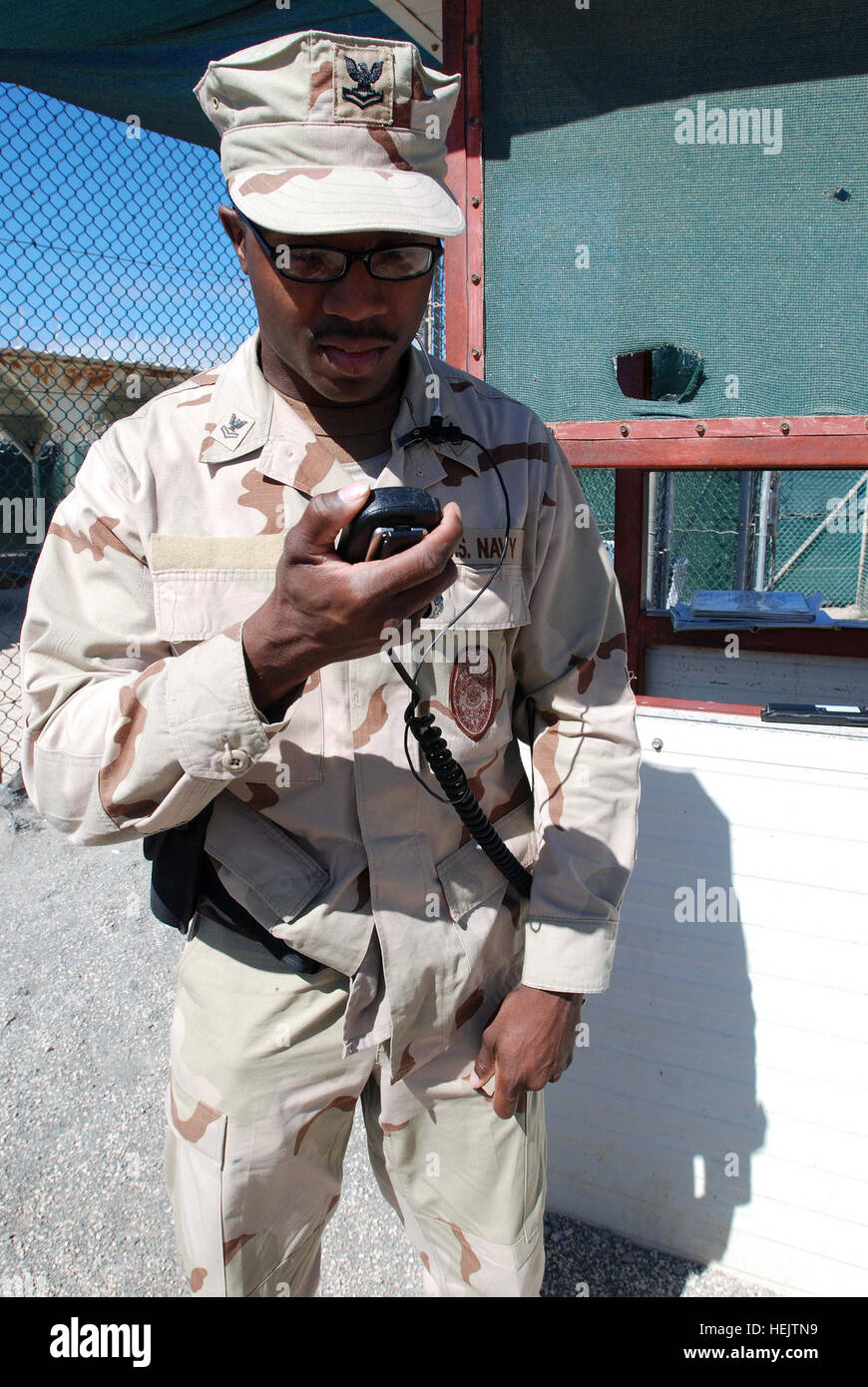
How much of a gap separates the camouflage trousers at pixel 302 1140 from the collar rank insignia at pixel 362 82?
1.36 m

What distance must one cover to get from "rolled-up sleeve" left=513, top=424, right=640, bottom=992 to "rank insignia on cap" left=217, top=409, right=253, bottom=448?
0.53m

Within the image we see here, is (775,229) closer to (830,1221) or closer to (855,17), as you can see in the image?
(855,17)

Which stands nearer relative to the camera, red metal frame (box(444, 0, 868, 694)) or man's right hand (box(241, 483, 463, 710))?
man's right hand (box(241, 483, 463, 710))

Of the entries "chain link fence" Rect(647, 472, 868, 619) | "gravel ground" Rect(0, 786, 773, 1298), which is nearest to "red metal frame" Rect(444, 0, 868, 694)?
"gravel ground" Rect(0, 786, 773, 1298)

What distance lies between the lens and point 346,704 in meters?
1.52

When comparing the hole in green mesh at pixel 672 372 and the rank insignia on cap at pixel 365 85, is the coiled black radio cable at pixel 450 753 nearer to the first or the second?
the rank insignia on cap at pixel 365 85

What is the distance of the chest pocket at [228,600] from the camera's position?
56.3 inches

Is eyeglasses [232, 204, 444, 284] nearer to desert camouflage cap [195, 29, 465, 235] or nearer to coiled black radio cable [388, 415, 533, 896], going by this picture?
desert camouflage cap [195, 29, 465, 235]

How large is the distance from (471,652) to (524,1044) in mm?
687

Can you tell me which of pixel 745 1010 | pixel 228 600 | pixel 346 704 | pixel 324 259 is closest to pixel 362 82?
pixel 324 259

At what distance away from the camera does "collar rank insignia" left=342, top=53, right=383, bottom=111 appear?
139 cm

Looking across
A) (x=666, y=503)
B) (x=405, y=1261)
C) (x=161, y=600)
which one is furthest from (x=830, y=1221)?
(x=666, y=503)

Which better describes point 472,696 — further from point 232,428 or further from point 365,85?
point 365,85
